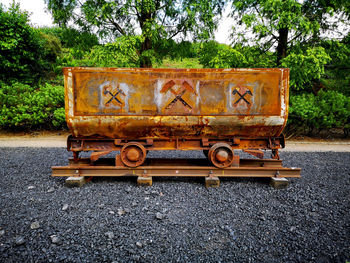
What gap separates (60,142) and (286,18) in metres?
10.5

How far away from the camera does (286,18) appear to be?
7.20 metres

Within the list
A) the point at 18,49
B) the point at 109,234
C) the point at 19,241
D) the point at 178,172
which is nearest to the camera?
the point at 19,241

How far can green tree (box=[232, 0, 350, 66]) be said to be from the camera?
7.16m

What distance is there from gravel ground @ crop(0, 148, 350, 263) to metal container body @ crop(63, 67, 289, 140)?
53.8 inches

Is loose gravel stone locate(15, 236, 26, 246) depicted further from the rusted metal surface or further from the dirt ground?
the dirt ground

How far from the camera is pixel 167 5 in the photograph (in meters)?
8.25

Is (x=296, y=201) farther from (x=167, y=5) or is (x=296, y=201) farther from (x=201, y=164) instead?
(x=167, y=5)

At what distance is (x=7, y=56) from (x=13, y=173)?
909cm

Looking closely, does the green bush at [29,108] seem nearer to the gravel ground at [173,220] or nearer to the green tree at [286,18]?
the gravel ground at [173,220]

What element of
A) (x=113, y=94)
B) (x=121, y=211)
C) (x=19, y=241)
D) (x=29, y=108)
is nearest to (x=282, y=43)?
(x=113, y=94)

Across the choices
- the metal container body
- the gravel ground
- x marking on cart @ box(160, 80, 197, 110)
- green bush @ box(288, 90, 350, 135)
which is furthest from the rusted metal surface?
green bush @ box(288, 90, 350, 135)

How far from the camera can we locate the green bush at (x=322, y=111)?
820 centimetres

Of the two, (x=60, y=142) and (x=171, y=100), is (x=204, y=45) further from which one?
(x=60, y=142)

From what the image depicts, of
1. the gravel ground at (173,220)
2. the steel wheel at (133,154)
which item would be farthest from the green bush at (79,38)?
the steel wheel at (133,154)
